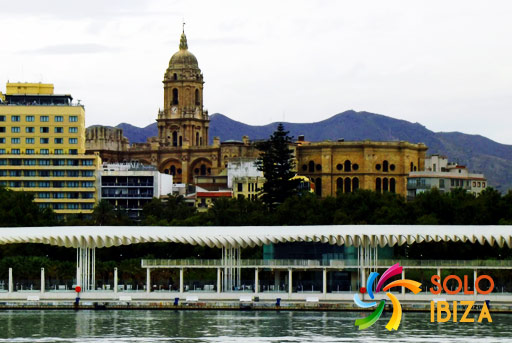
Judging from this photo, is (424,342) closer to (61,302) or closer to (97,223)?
(61,302)

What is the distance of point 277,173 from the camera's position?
573 ft

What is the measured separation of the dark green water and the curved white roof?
922 cm

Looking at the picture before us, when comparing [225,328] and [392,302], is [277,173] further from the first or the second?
[392,302]

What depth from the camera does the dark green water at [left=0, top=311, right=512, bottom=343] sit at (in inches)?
3159

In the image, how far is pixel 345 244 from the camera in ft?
346

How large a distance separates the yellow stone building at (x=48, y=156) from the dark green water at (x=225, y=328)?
96.3 m

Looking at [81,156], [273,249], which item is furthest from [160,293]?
[81,156]

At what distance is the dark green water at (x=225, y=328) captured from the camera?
8025 cm

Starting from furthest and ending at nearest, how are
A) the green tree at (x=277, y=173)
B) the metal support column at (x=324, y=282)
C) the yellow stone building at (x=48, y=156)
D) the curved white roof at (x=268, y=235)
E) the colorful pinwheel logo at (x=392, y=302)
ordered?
the yellow stone building at (x=48, y=156) → the green tree at (x=277, y=173) → the metal support column at (x=324, y=282) → the curved white roof at (x=268, y=235) → the colorful pinwheel logo at (x=392, y=302)

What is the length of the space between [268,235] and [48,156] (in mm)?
91369

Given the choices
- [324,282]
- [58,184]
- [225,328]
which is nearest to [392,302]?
[225,328]

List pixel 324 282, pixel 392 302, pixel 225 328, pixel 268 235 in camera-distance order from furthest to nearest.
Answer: pixel 268 235
pixel 324 282
pixel 225 328
pixel 392 302

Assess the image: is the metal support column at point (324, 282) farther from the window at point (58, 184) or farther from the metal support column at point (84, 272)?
the window at point (58, 184)

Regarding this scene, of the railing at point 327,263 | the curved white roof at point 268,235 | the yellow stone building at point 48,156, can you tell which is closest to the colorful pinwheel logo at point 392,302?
the curved white roof at point 268,235
